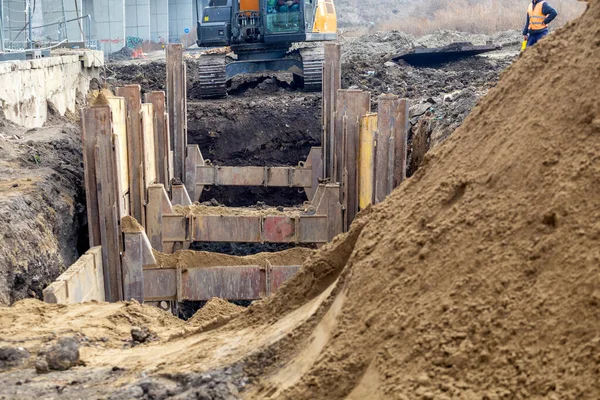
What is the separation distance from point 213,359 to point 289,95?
1487cm

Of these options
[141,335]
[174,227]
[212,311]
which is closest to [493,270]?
[141,335]

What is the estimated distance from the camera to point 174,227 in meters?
8.57

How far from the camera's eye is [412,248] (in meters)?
3.23

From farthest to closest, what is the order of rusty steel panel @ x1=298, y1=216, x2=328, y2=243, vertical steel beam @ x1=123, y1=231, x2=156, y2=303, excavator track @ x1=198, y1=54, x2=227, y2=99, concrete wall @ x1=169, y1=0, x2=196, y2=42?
concrete wall @ x1=169, y1=0, x2=196, y2=42 < excavator track @ x1=198, y1=54, x2=227, y2=99 < rusty steel panel @ x1=298, y1=216, x2=328, y2=243 < vertical steel beam @ x1=123, y1=231, x2=156, y2=303

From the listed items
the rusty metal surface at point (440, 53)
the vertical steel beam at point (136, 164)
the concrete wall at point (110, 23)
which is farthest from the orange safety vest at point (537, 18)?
the concrete wall at point (110, 23)

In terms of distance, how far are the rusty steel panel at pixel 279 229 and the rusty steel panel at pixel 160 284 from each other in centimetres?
189

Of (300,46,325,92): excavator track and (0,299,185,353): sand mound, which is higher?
(300,46,325,92): excavator track

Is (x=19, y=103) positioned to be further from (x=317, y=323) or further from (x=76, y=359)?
(x=317, y=323)

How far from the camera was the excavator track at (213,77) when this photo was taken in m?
17.8

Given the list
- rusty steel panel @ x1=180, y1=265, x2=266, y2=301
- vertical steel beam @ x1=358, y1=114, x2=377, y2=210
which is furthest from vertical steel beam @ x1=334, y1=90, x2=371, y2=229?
rusty steel panel @ x1=180, y1=265, x2=266, y2=301

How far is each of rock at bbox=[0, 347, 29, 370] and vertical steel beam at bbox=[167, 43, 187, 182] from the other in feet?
28.0

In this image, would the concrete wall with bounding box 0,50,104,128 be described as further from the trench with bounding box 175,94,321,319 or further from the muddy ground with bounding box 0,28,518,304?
the trench with bounding box 175,94,321,319

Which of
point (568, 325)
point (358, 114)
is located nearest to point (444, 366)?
point (568, 325)

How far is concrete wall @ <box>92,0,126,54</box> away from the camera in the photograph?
3325 cm
